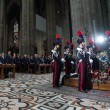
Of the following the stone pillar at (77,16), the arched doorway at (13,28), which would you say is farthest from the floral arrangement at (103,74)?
the arched doorway at (13,28)

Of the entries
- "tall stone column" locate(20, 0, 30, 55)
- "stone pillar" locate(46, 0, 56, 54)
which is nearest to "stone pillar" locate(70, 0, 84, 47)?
"tall stone column" locate(20, 0, 30, 55)

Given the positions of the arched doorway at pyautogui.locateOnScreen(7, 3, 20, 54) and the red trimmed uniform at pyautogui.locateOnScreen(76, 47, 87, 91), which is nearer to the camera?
the red trimmed uniform at pyautogui.locateOnScreen(76, 47, 87, 91)

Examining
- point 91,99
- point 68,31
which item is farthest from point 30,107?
point 68,31

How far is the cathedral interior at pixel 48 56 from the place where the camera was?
399 cm

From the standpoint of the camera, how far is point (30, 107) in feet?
11.4

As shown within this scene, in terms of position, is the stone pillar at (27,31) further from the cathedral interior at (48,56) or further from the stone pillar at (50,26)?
the stone pillar at (50,26)

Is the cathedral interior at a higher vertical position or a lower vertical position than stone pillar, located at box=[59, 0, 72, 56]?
lower

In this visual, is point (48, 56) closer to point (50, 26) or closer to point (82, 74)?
point (50, 26)

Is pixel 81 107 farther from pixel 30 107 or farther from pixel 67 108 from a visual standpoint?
pixel 30 107

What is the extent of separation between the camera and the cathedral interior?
13.1ft

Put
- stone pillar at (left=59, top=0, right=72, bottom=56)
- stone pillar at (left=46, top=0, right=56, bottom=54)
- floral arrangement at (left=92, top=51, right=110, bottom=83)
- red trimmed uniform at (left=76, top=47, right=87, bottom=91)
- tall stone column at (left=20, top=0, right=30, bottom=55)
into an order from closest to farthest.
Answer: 1. red trimmed uniform at (left=76, top=47, right=87, bottom=91)
2. floral arrangement at (left=92, top=51, right=110, bottom=83)
3. tall stone column at (left=20, top=0, right=30, bottom=55)
4. stone pillar at (left=46, top=0, right=56, bottom=54)
5. stone pillar at (left=59, top=0, right=72, bottom=56)

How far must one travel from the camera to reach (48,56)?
17484 mm

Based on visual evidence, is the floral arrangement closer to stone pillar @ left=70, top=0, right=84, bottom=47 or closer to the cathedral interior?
the cathedral interior

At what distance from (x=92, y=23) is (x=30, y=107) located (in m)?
9.59
